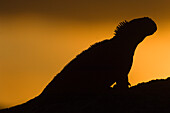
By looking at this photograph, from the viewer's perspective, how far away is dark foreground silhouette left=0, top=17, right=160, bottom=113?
1634 cm

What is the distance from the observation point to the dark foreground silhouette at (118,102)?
532 inches

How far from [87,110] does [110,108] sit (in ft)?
3.37

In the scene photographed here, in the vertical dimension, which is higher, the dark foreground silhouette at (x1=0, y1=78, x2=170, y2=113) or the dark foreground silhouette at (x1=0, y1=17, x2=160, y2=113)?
the dark foreground silhouette at (x1=0, y1=17, x2=160, y2=113)

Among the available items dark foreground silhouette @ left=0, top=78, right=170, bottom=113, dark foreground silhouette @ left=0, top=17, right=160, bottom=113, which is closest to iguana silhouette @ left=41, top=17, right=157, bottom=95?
dark foreground silhouette @ left=0, top=17, right=160, bottom=113

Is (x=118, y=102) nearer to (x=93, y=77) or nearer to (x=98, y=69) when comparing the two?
(x=93, y=77)

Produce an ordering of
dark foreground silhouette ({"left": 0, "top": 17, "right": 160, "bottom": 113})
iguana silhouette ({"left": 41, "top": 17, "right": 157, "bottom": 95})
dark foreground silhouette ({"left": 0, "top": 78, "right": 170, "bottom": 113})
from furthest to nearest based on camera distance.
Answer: iguana silhouette ({"left": 41, "top": 17, "right": 157, "bottom": 95}), dark foreground silhouette ({"left": 0, "top": 17, "right": 160, "bottom": 113}), dark foreground silhouette ({"left": 0, "top": 78, "right": 170, "bottom": 113})

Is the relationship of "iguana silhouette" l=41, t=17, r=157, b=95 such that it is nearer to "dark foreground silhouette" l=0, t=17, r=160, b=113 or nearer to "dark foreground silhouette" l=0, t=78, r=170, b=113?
"dark foreground silhouette" l=0, t=17, r=160, b=113

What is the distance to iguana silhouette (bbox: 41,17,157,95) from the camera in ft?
54.8

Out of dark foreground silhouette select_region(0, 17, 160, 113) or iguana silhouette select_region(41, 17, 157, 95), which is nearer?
dark foreground silhouette select_region(0, 17, 160, 113)

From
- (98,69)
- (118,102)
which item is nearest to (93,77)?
(98,69)

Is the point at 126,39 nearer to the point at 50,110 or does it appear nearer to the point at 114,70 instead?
the point at 114,70

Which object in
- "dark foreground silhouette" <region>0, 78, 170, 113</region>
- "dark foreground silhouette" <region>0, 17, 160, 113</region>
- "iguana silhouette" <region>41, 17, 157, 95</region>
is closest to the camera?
"dark foreground silhouette" <region>0, 78, 170, 113</region>

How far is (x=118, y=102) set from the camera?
47.5 feet

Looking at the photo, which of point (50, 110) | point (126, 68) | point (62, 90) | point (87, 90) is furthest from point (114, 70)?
point (50, 110)
